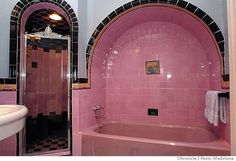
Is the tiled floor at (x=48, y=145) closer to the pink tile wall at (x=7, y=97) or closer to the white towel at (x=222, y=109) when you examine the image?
the pink tile wall at (x=7, y=97)

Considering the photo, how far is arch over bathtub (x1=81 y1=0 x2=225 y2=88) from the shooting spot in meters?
1.80

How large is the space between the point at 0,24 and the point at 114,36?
1.36 meters

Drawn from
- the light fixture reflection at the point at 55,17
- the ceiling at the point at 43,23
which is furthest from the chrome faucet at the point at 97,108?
the light fixture reflection at the point at 55,17

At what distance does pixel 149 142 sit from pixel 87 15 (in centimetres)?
169

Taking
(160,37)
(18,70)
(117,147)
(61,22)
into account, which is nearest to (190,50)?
(160,37)

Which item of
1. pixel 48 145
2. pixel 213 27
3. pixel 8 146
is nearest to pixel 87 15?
pixel 213 27

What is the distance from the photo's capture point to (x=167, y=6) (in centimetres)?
199

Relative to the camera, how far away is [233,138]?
535 millimetres

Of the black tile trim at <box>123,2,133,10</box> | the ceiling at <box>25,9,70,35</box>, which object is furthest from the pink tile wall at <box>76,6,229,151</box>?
the ceiling at <box>25,9,70,35</box>

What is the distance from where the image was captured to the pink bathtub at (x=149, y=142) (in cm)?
155

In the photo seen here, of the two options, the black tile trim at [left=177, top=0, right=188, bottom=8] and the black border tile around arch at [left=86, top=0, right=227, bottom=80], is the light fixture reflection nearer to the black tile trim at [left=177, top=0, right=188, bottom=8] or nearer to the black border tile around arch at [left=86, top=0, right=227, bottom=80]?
the black border tile around arch at [left=86, top=0, right=227, bottom=80]

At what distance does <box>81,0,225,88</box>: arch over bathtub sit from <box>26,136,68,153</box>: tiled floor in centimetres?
88

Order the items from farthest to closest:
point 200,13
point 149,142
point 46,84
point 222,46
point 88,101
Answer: point 46,84, point 88,101, point 200,13, point 222,46, point 149,142

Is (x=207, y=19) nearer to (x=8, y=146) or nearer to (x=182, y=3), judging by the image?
(x=182, y=3)
